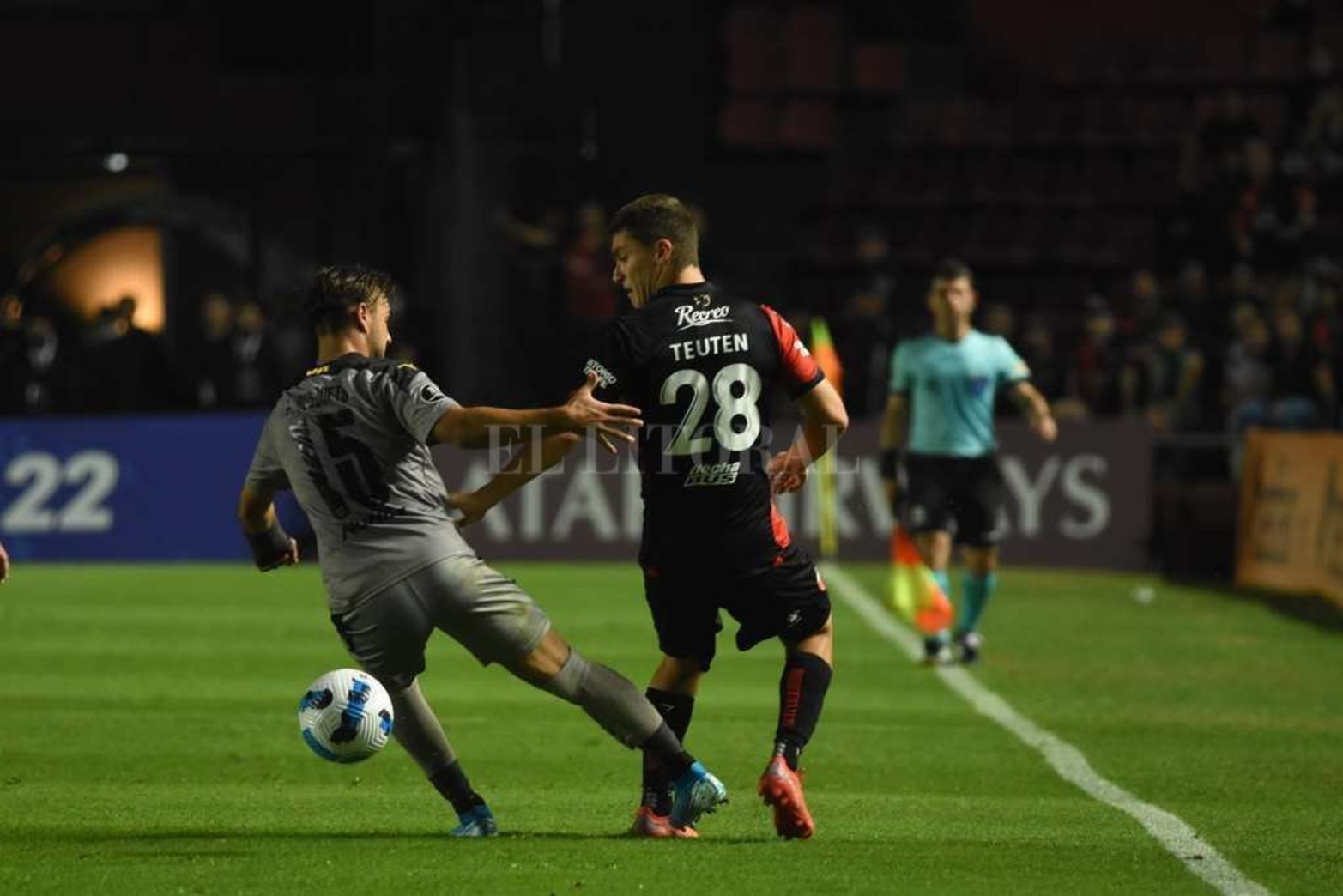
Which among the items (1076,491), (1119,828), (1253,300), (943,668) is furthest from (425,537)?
(1253,300)

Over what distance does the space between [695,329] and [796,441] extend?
920mm

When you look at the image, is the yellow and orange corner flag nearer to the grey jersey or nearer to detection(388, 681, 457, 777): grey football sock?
detection(388, 681, 457, 777): grey football sock

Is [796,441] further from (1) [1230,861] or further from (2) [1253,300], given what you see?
(2) [1253,300]

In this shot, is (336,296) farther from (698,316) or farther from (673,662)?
(673,662)

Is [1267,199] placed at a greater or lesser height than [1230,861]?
greater

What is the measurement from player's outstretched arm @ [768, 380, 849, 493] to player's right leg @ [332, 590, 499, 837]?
1.38 metres

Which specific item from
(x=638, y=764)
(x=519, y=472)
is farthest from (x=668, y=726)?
(x=638, y=764)

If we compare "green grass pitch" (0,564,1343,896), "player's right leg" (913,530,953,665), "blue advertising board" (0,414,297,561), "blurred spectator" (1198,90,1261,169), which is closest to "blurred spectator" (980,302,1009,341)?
"blurred spectator" (1198,90,1261,169)

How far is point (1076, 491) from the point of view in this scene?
22.3 meters

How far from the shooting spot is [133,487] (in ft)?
72.3

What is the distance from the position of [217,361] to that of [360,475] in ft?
56.8

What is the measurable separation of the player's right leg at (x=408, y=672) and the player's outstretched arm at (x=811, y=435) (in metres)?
1.38

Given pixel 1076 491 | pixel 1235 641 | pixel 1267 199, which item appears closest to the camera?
pixel 1235 641

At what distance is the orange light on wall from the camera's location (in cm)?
2939
